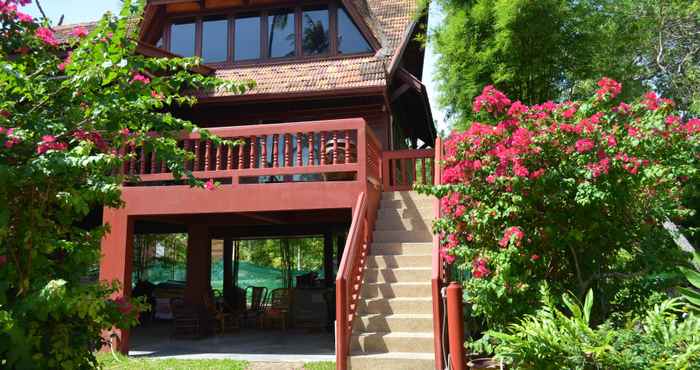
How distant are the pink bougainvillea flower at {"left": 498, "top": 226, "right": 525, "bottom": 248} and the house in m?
0.99

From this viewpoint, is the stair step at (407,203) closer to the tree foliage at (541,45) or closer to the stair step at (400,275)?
the stair step at (400,275)

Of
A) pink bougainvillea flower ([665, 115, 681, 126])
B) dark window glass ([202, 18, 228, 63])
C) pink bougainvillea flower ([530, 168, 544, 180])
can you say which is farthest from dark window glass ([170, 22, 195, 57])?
pink bougainvillea flower ([665, 115, 681, 126])

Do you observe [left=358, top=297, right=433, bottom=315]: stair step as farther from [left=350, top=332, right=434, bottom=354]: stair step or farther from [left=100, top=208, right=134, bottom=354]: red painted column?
[left=100, top=208, right=134, bottom=354]: red painted column

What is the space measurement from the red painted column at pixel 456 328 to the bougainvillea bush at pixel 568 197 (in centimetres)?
138

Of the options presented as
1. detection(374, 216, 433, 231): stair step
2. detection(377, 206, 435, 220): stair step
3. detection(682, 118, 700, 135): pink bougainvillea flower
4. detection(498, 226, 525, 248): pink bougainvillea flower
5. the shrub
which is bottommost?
the shrub

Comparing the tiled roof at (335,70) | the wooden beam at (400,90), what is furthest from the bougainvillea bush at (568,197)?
the wooden beam at (400,90)

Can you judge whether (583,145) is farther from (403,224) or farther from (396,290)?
(403,224)

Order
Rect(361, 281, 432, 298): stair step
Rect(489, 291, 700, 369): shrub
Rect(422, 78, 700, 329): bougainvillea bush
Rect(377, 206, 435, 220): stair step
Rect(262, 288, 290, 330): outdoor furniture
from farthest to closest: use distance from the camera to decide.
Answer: Rect(262, 288, 290, 330): outdoor furniture
Rect(377, 206, 435, 220): stair step
Rect(361, 281, 432, 298): stair step
Rect(422, 78, 700, 329): bougainvillea bush
Rect(489, 291, 700, 369): shrub

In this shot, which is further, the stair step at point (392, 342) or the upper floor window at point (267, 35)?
the upper floor window at point (267, 35)

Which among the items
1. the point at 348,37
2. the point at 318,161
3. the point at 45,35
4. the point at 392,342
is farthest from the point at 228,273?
the point at 45,35

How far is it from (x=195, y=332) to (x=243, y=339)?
1.35 meters

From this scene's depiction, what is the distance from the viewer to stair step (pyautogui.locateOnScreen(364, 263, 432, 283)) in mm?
7121

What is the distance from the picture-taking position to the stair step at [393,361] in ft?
19.0

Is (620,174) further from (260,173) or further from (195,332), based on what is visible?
(195,332)
